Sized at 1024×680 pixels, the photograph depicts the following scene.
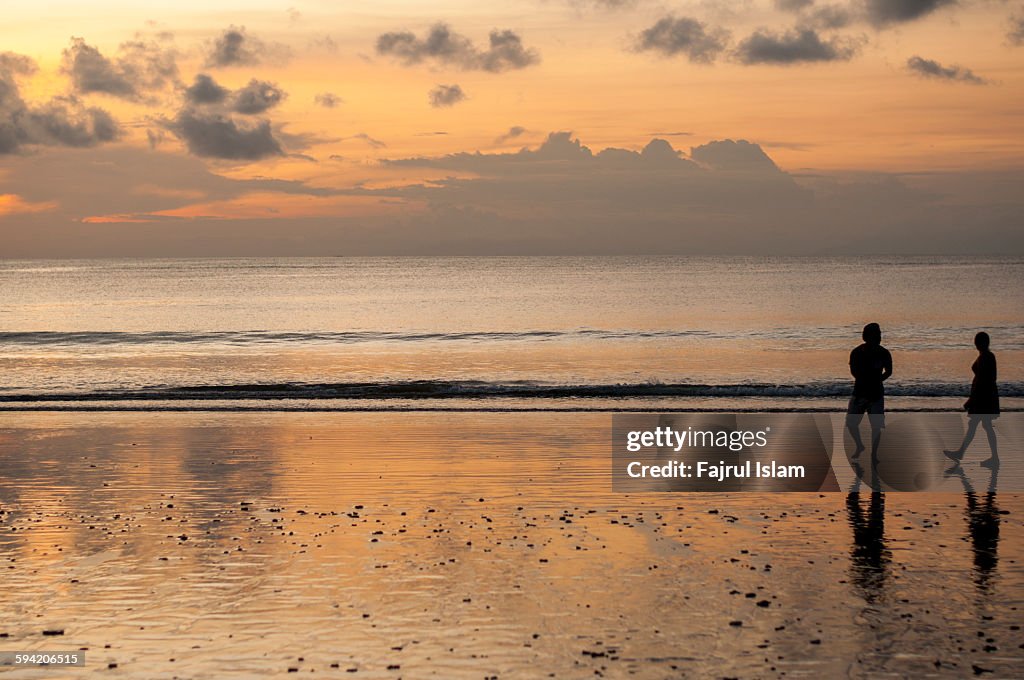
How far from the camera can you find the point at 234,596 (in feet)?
27.6

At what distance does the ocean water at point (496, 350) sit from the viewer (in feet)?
85.6

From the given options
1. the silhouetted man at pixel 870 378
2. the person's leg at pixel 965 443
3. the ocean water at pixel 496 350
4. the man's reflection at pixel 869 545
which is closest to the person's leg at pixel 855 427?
the silhouetted man at pixel 870 378

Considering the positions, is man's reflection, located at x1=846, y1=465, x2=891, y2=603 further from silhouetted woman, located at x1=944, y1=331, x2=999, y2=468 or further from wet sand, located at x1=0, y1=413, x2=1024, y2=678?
silhouetted woman, located at x1=944, y1=331, x2=999, y2=468

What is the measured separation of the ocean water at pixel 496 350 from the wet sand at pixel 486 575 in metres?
10.4

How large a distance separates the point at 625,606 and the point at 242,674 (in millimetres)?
3018

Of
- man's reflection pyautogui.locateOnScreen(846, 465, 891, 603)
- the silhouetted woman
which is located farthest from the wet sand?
the silhouetted woman

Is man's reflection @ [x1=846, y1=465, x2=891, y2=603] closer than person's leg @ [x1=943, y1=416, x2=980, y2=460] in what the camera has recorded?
Yes

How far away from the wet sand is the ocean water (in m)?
10.4

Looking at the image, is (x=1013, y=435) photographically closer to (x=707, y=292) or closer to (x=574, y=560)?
(x=574, y=560)

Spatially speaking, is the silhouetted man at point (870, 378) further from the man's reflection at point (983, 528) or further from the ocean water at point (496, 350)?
the ocean water at point (496, 350)

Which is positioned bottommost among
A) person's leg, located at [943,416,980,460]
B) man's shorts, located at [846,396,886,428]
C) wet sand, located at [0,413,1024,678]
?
wet sand, located at [0,413,1024,678]

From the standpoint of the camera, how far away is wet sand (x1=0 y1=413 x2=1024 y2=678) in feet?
23.2

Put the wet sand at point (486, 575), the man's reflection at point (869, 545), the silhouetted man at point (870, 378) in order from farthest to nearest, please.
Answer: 1. the silhouetted man at point (870, 378)
2. the man's reflection at point (869, 545)
3. the wet sand at point (486, 575)

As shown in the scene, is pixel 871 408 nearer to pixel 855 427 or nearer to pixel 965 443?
pixel 855 427
